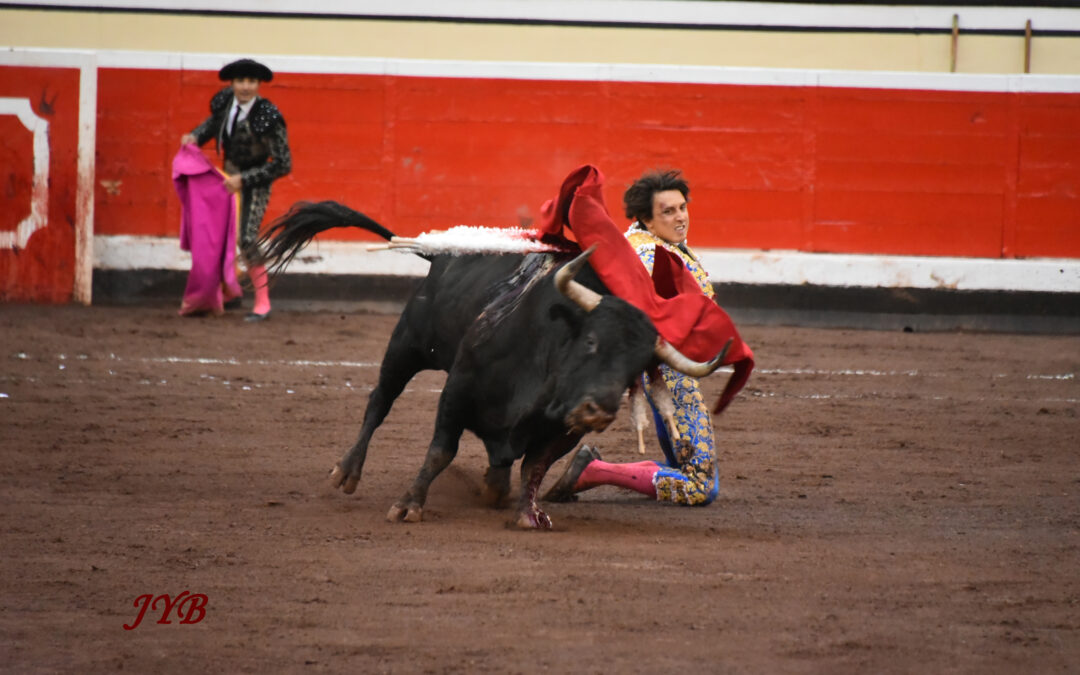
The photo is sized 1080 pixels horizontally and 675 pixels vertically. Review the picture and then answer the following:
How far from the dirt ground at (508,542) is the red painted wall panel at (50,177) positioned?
2.60 meters

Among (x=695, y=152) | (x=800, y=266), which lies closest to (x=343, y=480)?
(x=800, y=266)

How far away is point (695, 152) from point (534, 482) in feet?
19.7

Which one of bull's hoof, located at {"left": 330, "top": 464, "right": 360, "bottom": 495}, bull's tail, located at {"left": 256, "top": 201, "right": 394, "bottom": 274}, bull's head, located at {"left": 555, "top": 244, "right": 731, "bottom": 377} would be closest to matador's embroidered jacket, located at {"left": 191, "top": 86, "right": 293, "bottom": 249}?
bull's tail, located at {"left": 256, "top": 201, "right": 394, "bottom": 274}

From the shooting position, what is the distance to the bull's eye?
3.40 m

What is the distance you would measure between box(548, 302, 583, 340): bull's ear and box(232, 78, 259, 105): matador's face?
199 inches

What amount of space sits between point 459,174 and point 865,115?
8.71 ft

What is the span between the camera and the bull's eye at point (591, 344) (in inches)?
134

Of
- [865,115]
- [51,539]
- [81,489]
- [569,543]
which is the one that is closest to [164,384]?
[81,489]

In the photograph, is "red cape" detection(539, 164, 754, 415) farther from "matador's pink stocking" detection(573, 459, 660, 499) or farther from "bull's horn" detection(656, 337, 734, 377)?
"matador's pink stocking" detection(573, 459, 660, 499)

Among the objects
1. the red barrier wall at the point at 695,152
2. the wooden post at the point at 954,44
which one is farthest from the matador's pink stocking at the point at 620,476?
the wooden post at the point at 954,44

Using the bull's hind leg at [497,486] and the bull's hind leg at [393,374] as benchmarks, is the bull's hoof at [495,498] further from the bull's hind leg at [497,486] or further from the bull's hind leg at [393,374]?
the bull's hind leg at [393,374]

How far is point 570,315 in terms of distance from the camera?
11.3ft

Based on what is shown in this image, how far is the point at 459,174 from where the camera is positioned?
938 cm

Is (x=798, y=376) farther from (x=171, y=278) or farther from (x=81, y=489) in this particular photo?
(x=171, y=278)
